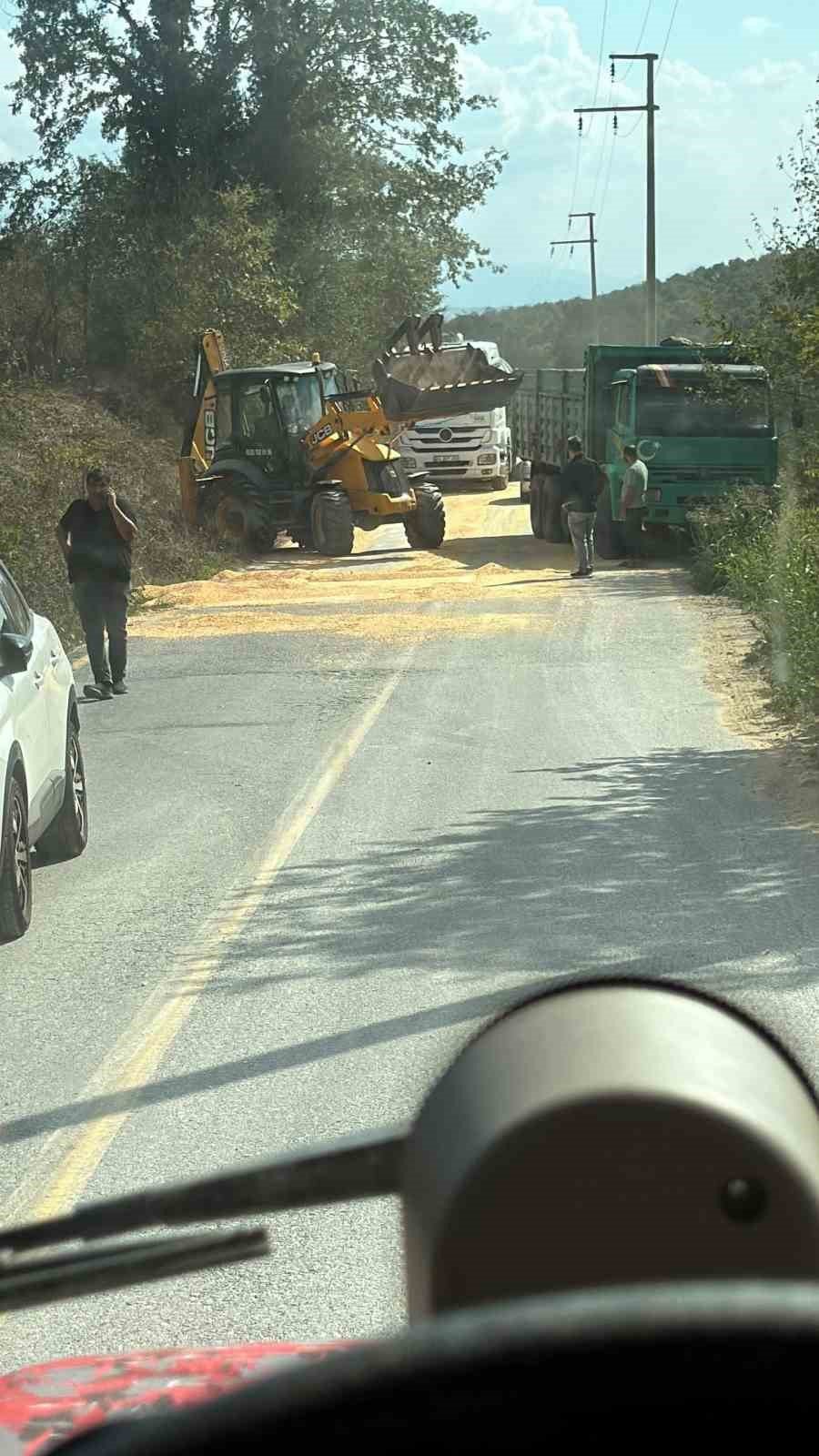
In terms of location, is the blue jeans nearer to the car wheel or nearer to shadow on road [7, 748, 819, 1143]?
shadow on road [7, 748, 819, 1143]

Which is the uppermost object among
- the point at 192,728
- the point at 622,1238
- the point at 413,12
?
the point at 413,12

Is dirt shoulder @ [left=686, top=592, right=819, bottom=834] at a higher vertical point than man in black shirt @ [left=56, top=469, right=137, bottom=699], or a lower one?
lower

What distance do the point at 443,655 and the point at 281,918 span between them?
10499 millimetres

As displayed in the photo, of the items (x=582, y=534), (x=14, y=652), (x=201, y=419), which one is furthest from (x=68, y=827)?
(x=201, y=419)

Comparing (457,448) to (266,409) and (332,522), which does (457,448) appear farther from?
(332,522)

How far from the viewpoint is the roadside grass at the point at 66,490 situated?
76.4 feet

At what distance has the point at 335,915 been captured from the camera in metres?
8.59

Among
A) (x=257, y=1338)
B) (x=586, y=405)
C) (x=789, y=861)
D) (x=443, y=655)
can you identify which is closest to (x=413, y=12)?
(x=586, y=405)

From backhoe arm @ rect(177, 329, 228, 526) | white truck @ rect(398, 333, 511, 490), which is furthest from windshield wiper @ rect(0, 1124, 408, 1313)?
white truck @ rect(398, 333, 511, 490)

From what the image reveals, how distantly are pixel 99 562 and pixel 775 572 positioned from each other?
785 cm

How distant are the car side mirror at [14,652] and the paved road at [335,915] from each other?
1193 mm

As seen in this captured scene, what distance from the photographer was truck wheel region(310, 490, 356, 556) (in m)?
29.9

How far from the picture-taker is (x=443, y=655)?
18.9 metres

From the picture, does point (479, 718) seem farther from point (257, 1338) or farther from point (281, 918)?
point (257, 1338)
